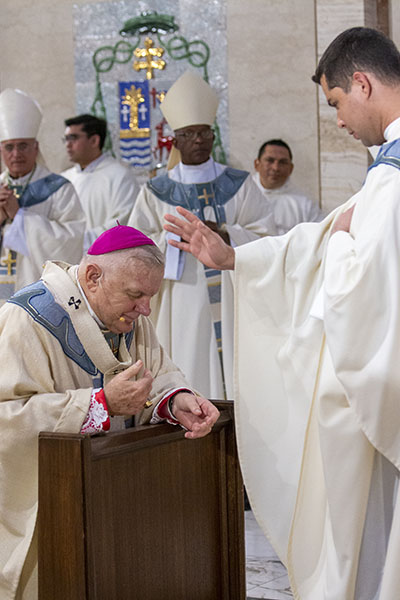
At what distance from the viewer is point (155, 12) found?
8.24 meters

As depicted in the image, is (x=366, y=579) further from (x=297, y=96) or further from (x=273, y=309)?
(x=297, y=96)

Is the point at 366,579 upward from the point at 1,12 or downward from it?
downward

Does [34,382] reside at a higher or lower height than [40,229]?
lower

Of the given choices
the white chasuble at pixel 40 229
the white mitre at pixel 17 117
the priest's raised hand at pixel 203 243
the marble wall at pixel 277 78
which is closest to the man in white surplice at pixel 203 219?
the white chasuble at pixel 40 229

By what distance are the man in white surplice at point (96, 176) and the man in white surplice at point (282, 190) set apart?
107 centimetres

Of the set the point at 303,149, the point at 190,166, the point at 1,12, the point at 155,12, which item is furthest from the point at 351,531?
the point at 1,12

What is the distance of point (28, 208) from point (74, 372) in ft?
12.2

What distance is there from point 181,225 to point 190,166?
2.83 metres

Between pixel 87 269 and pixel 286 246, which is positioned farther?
pixel 286 246

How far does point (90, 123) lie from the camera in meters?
7.87

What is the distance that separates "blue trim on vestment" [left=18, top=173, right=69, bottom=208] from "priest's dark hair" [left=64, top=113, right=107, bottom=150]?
3.92 ft

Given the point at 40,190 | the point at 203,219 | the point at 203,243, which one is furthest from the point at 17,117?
the point at 203,243

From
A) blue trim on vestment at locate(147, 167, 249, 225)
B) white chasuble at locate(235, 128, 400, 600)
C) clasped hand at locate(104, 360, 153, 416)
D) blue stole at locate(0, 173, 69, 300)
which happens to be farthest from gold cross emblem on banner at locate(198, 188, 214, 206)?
clasped hand at locate(104, 360, 153, 416)

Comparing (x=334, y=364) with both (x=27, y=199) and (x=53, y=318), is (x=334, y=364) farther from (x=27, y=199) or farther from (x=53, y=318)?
(x=27, y=199)
